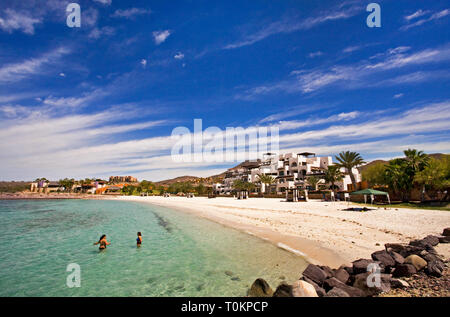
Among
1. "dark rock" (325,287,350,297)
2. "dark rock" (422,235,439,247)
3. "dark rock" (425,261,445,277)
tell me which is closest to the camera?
"dark rock" (325,287,350,297)

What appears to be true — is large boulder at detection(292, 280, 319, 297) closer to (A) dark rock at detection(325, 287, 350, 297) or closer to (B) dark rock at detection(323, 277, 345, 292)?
(A) dark rock at detection(325, 287, 350, 297)

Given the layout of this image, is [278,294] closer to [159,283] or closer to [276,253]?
[159,283]

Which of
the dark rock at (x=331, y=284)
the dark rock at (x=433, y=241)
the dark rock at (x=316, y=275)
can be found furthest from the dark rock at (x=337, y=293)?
the dark rock at (x=433, y=241)

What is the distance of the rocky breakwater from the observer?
6414mm

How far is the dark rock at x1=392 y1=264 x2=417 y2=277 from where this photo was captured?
24.8 feet

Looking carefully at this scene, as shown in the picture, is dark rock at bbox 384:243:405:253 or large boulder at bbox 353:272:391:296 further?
dark rock at bbox 384:243:405:253

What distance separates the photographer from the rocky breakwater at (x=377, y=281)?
253 inches

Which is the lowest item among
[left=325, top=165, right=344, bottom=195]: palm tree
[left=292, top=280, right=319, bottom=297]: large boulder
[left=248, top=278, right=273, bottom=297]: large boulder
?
[left=248, top=278, right=273, bottom=297]: large boulder

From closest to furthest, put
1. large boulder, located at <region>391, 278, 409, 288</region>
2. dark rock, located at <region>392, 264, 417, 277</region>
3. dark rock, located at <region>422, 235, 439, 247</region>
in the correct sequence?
1. large boulder, located at <region>391, 278, 409, 288</region>
2. dark rock, located at <region>392, 264, 417, 277</region>
3. dark rock, located at <region>422, 235, 439, 247</region>

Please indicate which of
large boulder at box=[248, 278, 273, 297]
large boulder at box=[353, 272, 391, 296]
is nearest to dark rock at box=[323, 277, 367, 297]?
large boulder at box=[353, 272, 391, 296]

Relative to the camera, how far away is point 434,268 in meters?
7.30

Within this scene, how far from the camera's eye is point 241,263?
38.5 ft

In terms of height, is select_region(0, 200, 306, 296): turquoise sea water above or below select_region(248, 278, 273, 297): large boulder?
below
